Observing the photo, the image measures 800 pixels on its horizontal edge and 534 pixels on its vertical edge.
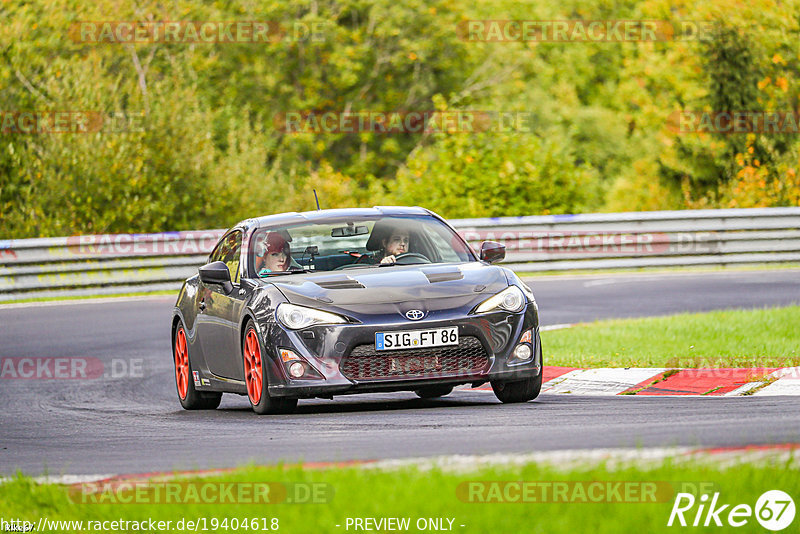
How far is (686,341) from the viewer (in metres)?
13.2

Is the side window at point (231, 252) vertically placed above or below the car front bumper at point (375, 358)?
above

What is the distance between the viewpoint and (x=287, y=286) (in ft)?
32.5

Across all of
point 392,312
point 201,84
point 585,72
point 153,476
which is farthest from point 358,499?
point 585,72

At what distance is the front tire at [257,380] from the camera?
9.82 metres

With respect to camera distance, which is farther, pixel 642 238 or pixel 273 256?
pixel 642 238

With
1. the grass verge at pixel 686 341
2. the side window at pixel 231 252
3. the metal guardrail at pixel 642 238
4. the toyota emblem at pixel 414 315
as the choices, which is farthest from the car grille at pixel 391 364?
the metal guardrail at pixel 642 238

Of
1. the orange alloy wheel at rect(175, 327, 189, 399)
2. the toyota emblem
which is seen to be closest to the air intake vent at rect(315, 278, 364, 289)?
the toyota emblem

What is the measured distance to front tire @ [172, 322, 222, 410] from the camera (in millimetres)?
11586

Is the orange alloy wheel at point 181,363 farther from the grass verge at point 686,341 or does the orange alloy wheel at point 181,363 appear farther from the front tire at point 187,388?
the grass verge at point 686,341

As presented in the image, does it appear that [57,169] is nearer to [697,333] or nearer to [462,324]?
[697,333]

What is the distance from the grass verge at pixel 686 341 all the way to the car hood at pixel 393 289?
97.9 inches

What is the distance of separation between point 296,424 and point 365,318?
2.72ft

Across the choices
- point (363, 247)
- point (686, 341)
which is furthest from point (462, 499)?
point (686, 341)

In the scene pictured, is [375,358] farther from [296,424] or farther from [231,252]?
[231,252]
